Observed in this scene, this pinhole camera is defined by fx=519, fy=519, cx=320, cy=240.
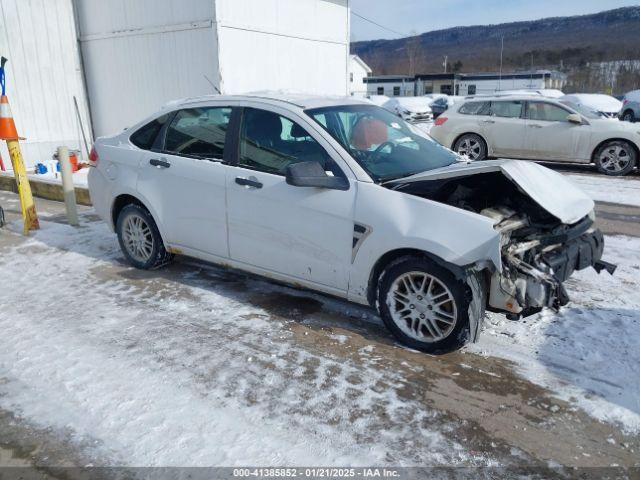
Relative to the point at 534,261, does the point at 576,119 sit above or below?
above

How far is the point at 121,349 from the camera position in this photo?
12.4ft

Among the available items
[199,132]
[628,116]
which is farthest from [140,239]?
[628,116]

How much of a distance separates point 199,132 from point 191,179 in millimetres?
461

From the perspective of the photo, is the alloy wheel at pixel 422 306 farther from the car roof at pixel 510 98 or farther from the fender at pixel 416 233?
the car roof at pixel 510 98

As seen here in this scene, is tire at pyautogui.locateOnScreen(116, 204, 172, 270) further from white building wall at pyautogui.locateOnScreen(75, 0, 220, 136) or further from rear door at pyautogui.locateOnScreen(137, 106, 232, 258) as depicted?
white building wall at pyautogui.locateOnScreen(75, 0, 220, 136)

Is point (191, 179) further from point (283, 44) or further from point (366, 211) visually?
point (283, 44)

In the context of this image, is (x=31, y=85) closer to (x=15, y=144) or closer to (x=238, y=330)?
(x=15, y=144)

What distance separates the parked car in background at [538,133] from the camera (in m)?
10.7

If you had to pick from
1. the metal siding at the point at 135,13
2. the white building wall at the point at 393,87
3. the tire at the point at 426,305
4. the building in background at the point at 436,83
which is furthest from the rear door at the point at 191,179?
the white building wall at the point at 393,87

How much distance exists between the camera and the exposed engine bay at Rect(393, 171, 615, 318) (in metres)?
3.47

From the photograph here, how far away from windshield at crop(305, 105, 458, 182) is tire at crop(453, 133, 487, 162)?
760cm

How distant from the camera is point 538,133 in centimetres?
1120

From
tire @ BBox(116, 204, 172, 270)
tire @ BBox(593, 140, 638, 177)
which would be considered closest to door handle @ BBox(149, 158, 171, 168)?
tire @ BBox(116, 204, 172, 270)

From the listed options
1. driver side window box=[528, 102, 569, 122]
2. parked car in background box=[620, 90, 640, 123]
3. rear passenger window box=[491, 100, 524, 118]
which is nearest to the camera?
driver side window box=[528, 102, 569, 122]
